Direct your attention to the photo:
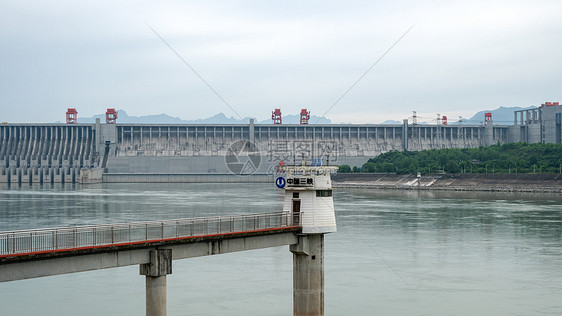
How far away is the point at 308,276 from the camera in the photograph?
104 feet

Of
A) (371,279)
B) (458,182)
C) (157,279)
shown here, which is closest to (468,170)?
(458,182)

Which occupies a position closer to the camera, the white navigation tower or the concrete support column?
the concrete support column

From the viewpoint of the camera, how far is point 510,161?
164625 millimetres

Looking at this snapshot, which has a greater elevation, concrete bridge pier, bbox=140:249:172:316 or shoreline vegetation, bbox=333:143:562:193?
shoreline vegetation, bbox=333:143:562:193

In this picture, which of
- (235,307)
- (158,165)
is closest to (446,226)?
(235,307)

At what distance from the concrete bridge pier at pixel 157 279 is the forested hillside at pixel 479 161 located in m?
134

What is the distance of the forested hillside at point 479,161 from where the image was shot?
518ft

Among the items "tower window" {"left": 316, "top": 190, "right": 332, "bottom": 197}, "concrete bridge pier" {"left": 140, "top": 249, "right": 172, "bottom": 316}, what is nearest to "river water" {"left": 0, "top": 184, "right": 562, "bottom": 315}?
"tower window" {"left": 316, "top": 190, "right": 332, "bottom": 197}

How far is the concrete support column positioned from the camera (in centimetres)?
3109

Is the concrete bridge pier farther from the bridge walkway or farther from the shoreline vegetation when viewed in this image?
the shoreline vegetation

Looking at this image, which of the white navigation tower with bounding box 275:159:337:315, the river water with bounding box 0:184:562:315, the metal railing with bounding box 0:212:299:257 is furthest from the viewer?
the river water with bounding box 0:184:562:315

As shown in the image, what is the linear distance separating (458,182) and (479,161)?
21825 millimetres

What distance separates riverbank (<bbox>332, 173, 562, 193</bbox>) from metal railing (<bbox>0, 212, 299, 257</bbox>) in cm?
11522

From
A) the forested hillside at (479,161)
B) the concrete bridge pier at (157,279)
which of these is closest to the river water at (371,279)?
the concrete bridge pier at (157,279)
